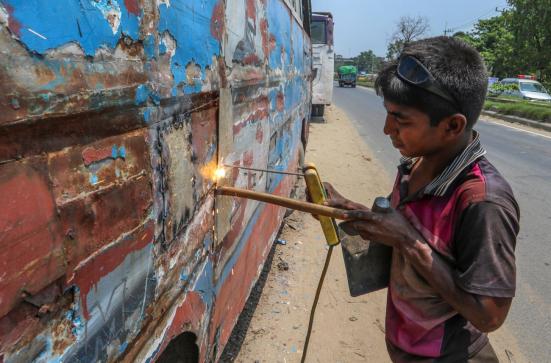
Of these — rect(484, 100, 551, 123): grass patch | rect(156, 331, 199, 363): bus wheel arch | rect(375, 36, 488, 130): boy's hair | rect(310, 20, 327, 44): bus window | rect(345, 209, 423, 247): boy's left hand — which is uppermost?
rect(310, 20, 327, 44): bus window

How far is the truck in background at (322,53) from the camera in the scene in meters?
12.6

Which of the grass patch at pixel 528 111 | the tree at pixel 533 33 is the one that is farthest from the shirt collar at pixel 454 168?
the tree at pixel 533 33

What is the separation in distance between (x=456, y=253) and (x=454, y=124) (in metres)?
0.40

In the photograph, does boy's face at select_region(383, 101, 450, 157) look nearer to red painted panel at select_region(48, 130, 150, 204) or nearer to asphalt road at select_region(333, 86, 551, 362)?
red painted panel at select_region(48, 130, 150, 204)

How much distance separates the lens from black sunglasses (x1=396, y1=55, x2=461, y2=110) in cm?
123

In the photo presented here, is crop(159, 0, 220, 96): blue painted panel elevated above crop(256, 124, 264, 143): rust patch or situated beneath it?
elevated above

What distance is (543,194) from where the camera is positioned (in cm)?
598

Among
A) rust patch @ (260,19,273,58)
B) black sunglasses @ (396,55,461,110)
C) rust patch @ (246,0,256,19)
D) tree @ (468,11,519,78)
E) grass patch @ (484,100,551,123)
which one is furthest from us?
tree @ (468,11,519,78)

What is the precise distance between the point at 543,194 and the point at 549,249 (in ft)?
6.92

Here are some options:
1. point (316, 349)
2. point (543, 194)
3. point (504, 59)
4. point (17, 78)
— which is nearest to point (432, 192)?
point (17, 78)

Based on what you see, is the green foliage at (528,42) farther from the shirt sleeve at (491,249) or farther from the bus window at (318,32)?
the shirt sleeve at (491,249)

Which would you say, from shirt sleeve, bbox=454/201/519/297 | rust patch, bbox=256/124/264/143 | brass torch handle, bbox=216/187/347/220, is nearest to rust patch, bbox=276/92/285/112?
rust patch, bbox=256/124/264/143

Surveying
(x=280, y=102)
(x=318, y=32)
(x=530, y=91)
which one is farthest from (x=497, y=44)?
(x=280, y=102)

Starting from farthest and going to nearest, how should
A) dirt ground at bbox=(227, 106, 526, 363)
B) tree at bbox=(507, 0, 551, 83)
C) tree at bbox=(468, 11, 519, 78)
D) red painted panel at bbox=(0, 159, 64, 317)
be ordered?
1. tree at bbox=(468, 11, 519, 78)
2. tree at bbox=(507, 0, 551, 83)
3. dirt ground at bbox=(227, 106, 526, 363)
4. red painted panel at bbox=(0, 159, 64, 317)
